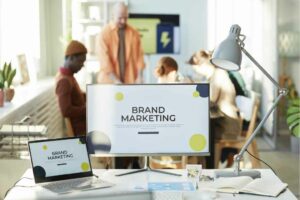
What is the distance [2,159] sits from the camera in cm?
305

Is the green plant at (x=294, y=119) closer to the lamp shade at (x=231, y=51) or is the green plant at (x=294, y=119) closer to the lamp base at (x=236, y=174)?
the lamp base at (x=236, y=174)

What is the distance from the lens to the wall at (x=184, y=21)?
16.2ft

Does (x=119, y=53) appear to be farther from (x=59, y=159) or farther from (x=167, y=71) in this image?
(x=59, y=159)

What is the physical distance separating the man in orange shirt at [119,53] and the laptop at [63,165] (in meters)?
2.35

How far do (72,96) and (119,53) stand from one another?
993 mm

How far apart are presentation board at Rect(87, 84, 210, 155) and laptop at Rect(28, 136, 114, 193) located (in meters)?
0.09

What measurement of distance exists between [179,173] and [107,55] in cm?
241

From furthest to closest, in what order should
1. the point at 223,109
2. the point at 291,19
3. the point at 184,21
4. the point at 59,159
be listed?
the point at 291,19, the point at 184,21, the point at 223,109, the point at 59,159

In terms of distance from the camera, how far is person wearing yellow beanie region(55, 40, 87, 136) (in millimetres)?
3908

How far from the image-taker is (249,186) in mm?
2434

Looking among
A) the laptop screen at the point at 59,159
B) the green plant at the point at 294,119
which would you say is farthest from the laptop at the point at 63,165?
the green plant at the point at 294,119

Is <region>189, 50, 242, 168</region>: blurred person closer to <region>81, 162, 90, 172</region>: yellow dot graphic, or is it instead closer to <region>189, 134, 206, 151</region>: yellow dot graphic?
<region>189, 134, 206, 151</region>: yellow dot graphic

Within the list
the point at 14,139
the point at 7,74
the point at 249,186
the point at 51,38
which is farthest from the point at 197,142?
the point at 51,38

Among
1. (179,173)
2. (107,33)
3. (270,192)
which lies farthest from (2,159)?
(107,33)
